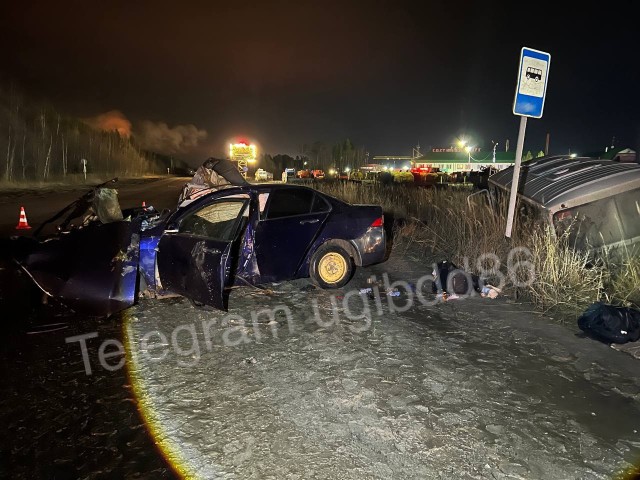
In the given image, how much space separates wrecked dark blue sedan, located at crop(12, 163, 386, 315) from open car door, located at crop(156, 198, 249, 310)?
1 cm

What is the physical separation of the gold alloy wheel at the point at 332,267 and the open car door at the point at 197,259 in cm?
138

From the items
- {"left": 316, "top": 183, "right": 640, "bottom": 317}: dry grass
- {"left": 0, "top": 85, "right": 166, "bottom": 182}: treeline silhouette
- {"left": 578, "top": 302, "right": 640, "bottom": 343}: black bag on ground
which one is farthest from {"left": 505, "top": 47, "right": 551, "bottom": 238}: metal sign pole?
{"left": 0, "top": 85, "right": 166, "bottom": 182}: treeline silhouette

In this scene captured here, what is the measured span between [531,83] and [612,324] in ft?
13.3

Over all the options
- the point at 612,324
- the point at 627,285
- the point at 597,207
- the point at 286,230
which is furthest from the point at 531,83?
the point at 286,230

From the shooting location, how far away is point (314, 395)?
3.45 meters

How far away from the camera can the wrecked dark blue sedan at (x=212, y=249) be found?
4.80 m

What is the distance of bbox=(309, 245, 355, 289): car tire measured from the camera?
6270mm

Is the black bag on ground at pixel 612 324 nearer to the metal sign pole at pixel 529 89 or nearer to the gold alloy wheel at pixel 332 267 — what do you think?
the metal sign pole at pixel 529 89

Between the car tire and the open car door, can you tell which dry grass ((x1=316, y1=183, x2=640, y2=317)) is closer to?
the car tire

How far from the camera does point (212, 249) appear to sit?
187 inches

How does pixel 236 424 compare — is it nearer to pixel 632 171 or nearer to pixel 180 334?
pixel 180 334

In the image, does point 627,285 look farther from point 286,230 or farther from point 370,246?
point 286,230

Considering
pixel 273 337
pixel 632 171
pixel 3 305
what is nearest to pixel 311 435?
pixel 273 337

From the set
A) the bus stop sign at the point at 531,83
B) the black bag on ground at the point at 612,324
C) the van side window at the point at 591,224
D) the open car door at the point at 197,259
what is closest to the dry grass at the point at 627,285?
the van side window at the point at 591,224
